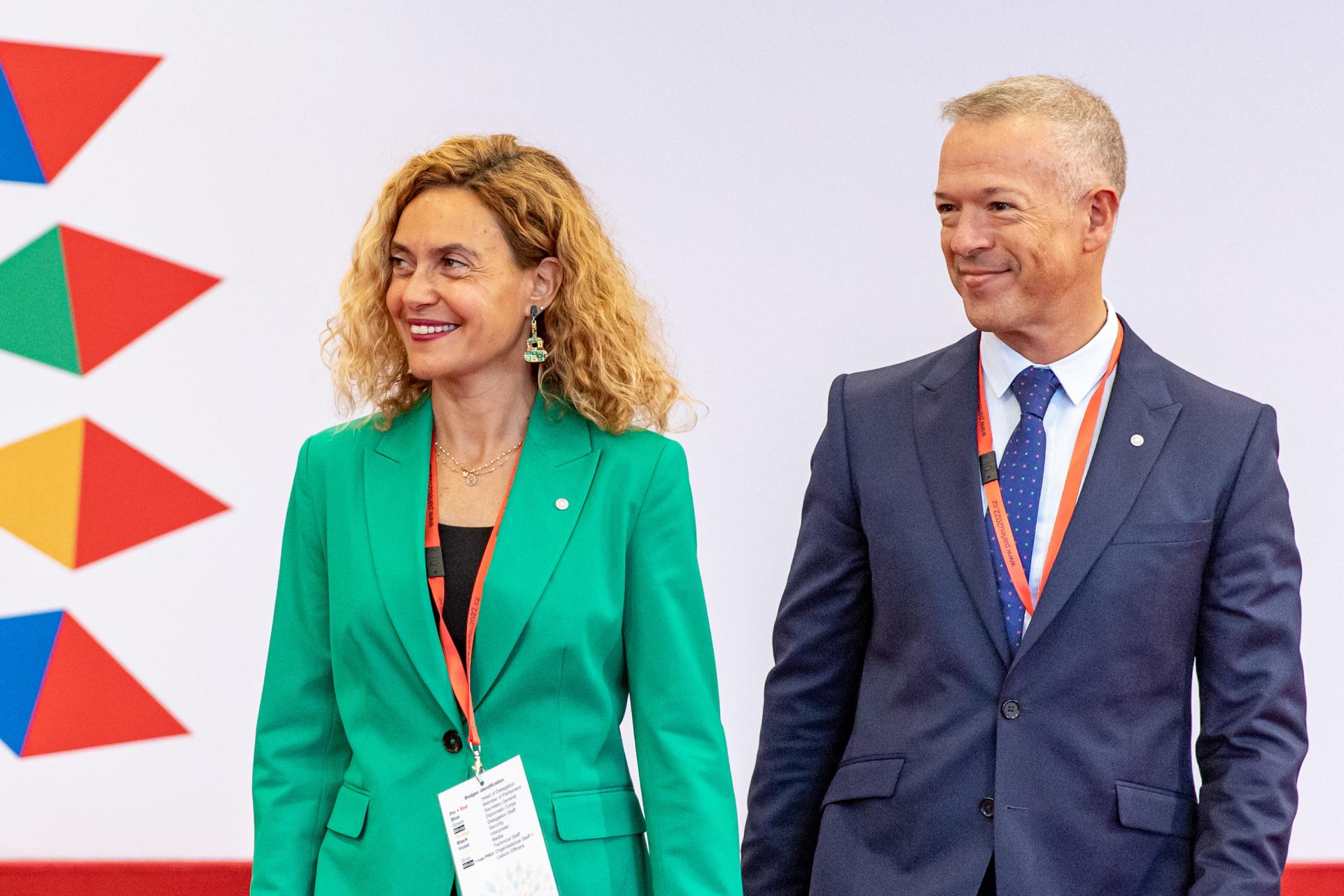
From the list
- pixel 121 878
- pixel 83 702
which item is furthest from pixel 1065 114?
pixel 121 878

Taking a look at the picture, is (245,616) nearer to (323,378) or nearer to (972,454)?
(323,378)

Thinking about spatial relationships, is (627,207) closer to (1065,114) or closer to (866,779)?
(1065,114)

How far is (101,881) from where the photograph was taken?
3.70 meters

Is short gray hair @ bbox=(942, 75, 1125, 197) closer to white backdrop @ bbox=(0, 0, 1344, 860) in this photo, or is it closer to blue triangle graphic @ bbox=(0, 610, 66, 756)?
white backdrop @ bbox=(0, 0, 1344, 860)

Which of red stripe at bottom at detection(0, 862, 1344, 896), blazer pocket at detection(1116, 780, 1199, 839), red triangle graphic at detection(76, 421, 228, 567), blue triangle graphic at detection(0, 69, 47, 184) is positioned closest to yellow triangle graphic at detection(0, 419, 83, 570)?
red triangle graphic at detection(76, 421, 228, 567)

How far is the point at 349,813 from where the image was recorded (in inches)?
86.7

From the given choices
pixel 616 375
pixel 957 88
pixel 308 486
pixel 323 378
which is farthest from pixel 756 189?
pixel 308 486

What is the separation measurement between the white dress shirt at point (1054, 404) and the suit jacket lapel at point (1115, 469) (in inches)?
0.9

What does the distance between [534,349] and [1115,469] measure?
0.86m

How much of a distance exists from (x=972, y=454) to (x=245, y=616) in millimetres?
2011

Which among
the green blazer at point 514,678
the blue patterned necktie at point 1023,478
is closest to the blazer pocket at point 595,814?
the green blazer at point 514,678

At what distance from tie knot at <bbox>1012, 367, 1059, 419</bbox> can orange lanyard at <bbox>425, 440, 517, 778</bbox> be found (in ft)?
2.49

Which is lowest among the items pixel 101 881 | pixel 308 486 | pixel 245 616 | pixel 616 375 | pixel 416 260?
pixel 101 881

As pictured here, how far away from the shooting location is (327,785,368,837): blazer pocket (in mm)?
2184
